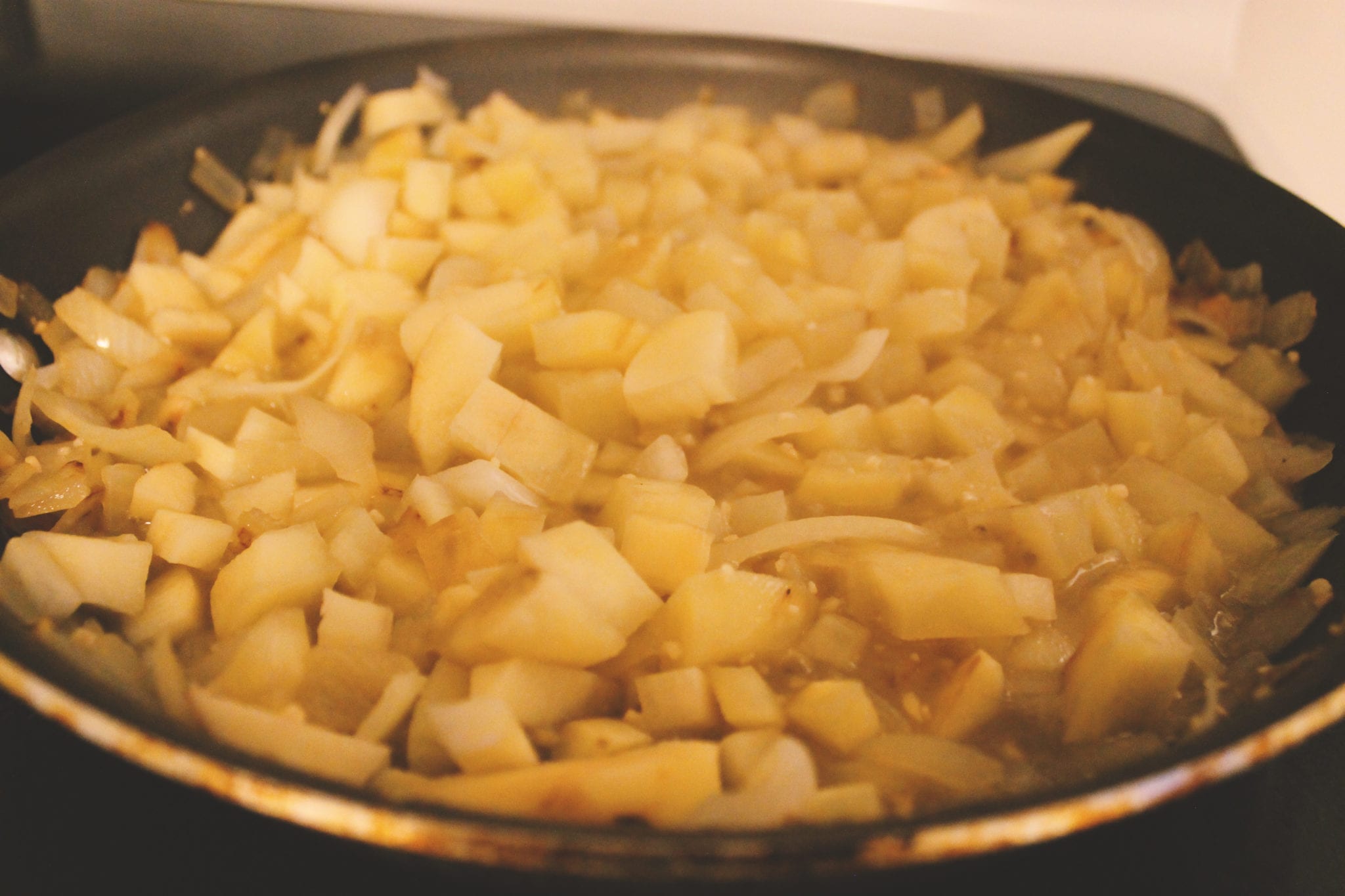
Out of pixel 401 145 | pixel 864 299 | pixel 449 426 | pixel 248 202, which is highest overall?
pixel 401 145

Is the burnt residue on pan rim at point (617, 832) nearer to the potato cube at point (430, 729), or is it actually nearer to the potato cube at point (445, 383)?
the potato cube at point (430, 729)

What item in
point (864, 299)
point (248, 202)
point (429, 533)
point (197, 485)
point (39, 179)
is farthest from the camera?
point (248, 202)

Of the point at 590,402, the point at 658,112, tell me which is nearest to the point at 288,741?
the point at 590,402

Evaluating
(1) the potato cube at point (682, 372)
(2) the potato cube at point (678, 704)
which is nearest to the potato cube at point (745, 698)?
(2) the potato cube at point (678, 704)

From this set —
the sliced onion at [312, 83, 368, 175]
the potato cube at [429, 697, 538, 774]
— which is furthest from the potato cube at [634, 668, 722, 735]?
the sliced onion at [312, 83, 368, 175]

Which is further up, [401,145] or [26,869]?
[401,145]

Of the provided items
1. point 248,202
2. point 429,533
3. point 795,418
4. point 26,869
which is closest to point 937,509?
point 795,418

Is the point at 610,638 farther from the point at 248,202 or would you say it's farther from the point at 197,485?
the point at 248,202

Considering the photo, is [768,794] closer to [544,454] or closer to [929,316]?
[544,454]
